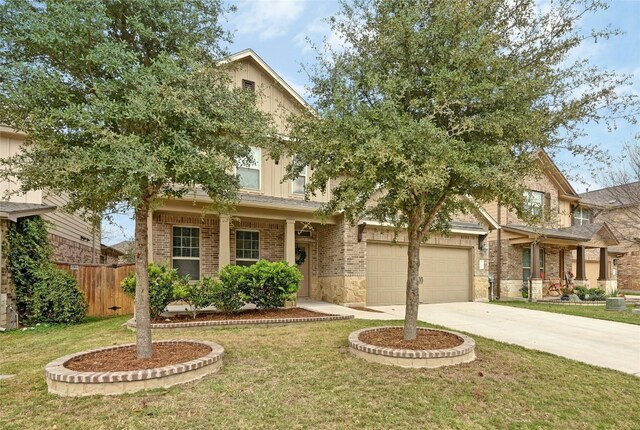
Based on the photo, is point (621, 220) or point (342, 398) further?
point (621, 220)

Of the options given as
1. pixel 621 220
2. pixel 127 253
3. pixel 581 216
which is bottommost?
pixel 127 253

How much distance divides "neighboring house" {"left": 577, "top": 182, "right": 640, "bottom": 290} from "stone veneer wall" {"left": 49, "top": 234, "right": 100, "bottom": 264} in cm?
2473

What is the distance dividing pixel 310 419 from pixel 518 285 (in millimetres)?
17017

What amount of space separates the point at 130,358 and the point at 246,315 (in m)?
4.40

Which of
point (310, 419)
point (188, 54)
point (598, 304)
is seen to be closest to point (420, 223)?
point (310, 419)

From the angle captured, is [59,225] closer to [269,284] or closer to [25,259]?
[25,259]

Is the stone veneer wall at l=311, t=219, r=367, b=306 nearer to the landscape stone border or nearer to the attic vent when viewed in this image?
the attic vent

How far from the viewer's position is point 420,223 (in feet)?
23.4

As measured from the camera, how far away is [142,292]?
5.75 meters

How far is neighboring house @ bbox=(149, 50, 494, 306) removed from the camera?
1188 cm

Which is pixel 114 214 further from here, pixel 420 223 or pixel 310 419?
pixel 420 223

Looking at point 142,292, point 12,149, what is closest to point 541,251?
point 142,292

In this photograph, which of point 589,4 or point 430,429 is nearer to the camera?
point 430,429

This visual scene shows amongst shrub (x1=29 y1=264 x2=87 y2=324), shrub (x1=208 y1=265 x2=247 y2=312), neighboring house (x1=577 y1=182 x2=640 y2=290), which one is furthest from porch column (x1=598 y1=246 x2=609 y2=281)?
shrub (x1=29 y1=264 x2=87 y2=324)
